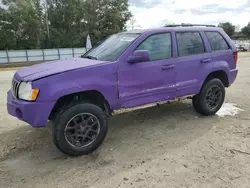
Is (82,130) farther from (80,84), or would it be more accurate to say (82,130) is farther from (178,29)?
(178,29)

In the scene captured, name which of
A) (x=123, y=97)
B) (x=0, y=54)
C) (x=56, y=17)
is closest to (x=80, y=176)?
(x=123, y=97)

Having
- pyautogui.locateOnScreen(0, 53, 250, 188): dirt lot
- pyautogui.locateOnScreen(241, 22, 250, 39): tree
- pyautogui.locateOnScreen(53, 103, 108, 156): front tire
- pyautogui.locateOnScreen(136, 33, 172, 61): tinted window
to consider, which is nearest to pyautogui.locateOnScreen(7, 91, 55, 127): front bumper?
pyautogui.locateOnScreen(53, 103, 108, 156): front tire

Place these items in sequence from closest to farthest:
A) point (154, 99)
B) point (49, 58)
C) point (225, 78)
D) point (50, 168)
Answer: point (50, 168)
point (154, 99)
point (225, 78)
point (49, 58)

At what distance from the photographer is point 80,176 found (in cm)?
325

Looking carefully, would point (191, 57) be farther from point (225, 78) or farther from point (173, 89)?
point (225, 78)

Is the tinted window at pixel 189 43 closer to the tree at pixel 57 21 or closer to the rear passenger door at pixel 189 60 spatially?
the rear passenger door at pixel 189 60

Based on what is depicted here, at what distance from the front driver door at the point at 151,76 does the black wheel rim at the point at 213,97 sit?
102 centimetres

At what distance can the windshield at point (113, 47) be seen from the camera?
420cm

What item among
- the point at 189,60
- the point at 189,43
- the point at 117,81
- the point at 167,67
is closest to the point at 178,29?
the point at 189,43

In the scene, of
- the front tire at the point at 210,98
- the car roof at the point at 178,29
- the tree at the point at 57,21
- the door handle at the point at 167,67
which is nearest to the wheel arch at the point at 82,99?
the door handle at the point at 167,67

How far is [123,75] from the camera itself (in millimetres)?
4027

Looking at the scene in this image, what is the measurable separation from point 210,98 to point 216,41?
1.18 m

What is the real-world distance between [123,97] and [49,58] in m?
25.0

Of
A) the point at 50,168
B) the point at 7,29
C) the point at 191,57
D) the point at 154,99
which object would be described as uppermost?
the point at 7,29
